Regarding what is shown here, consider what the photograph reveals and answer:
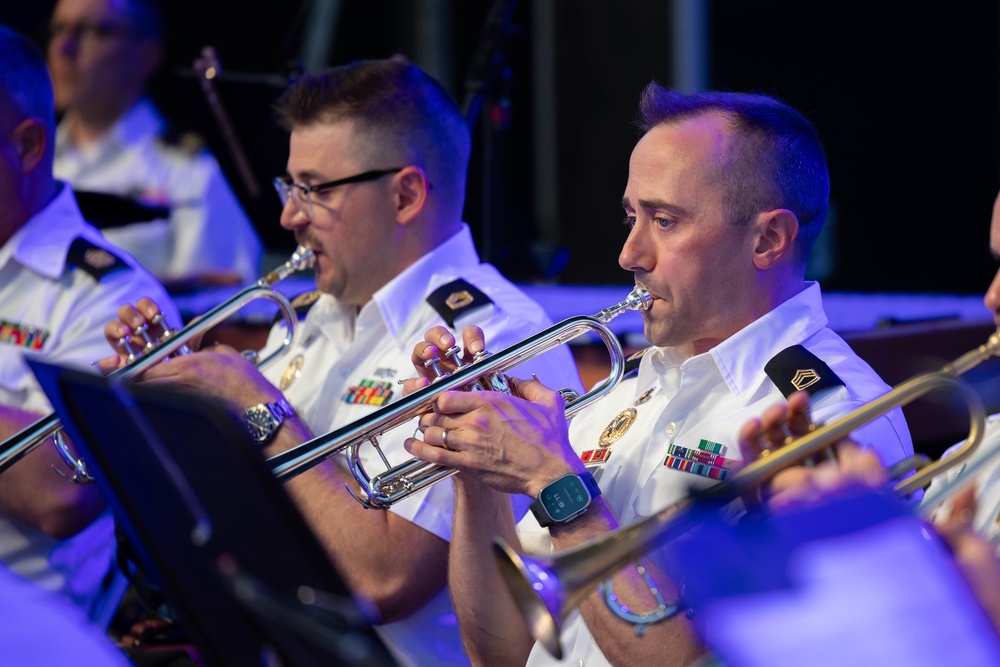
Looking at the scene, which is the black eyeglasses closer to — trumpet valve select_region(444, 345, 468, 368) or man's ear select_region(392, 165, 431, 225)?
man's ear select_region(392, 165, 431, 225)

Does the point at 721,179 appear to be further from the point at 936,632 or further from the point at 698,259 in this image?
the point at 936,632

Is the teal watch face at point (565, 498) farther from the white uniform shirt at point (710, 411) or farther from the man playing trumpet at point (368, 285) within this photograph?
the man playing trumpet at point (368, 285)

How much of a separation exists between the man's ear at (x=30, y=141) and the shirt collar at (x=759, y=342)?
2.18 m

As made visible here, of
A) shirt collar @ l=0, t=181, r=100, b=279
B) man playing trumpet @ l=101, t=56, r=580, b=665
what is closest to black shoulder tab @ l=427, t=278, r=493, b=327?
man playing trumpet @ l=101, t=56, r=580, b=665

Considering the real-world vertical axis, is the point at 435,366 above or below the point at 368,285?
above

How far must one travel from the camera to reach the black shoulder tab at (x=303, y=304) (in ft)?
11.8

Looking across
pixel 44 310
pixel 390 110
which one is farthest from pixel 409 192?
pixel 44 310

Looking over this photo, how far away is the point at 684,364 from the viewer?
2469 mm

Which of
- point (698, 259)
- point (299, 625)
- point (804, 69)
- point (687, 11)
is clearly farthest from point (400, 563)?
point (687, 11)

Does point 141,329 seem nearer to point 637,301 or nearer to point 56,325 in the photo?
point 56,325

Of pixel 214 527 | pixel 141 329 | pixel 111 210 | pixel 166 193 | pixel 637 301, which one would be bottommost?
pixel 166 193

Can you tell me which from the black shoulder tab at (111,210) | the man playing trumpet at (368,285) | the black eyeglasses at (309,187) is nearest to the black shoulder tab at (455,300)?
the man playing trumpet at (368,285)

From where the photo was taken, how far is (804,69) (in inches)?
220

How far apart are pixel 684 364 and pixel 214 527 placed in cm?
123
